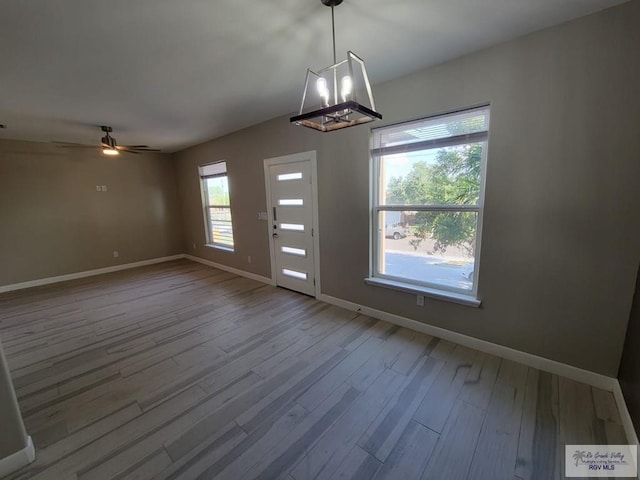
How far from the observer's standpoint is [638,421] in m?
1.46

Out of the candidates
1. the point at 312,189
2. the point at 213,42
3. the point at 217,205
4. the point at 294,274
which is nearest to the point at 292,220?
the point at 312,189

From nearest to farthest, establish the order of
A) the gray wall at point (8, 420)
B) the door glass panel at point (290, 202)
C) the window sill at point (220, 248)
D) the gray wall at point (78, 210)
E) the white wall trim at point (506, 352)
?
the gray wall at point (8, 420) → the white wall trim at point (506, 352) → the door glass panel at point (290, 202) → the gray wall at point (78, 210) → the window sill at point (220, 248)

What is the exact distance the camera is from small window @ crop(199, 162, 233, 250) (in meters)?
5.16

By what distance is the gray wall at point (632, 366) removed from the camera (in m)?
1.52

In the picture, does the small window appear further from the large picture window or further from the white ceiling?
the large picture window

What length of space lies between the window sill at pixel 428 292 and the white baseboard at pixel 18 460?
2.85 m

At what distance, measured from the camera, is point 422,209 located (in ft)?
8.59

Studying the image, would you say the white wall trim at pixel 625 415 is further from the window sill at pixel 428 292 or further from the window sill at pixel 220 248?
the window sill at pixel 220 248

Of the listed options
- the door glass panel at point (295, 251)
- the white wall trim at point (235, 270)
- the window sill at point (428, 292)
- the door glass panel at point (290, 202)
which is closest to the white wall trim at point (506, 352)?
the window sill at point (428, 292)

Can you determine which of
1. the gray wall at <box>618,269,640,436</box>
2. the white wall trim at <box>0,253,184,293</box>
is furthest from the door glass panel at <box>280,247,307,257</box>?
the white wall trim at <box>0,253,184,293</box>

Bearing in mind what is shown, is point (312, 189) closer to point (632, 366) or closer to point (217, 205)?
point (217, 205)

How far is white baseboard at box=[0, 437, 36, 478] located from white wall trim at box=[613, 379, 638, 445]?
11.3ft

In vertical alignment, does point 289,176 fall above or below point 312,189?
above

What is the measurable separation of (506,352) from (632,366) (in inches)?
29.5
